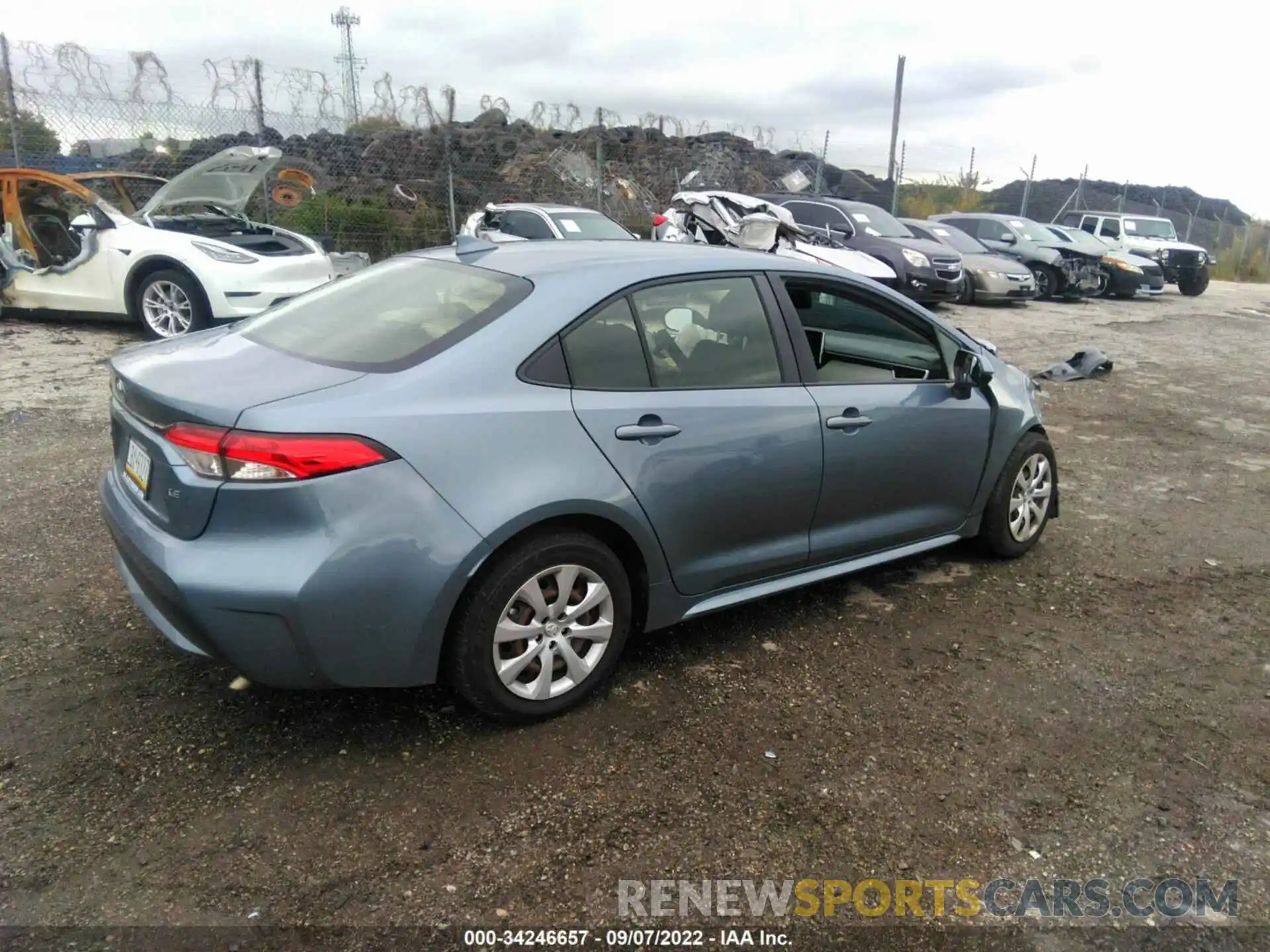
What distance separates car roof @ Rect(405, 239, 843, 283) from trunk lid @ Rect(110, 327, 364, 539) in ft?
Answer: 2.74

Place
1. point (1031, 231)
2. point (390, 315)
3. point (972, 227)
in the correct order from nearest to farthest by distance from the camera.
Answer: point (390, 315), point (1031, 231), point (972, 227)

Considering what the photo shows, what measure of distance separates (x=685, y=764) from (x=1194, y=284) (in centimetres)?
2278

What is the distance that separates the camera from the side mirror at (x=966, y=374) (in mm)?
4109

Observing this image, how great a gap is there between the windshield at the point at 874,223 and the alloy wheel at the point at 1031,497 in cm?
1080

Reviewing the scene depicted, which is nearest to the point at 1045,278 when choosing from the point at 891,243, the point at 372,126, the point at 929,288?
the point at 929,288

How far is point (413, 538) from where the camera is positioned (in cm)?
263

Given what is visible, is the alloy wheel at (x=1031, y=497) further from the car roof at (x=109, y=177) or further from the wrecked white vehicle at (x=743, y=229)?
the car roof at (x=109, y=177)

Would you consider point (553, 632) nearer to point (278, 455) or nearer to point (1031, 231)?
point (278, 455)

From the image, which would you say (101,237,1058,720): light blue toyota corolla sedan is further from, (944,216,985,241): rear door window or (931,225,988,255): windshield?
(944,216,985,241): rear door window

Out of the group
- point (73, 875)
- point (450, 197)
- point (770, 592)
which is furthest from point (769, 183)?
point (73, 875)

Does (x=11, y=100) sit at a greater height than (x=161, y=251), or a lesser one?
greater

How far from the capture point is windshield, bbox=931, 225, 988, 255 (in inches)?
665

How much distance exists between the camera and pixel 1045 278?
17984 millimetres

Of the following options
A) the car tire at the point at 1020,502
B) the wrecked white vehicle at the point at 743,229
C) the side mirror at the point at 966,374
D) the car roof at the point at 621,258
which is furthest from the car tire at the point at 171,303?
the car tire at the point at 1020,502
